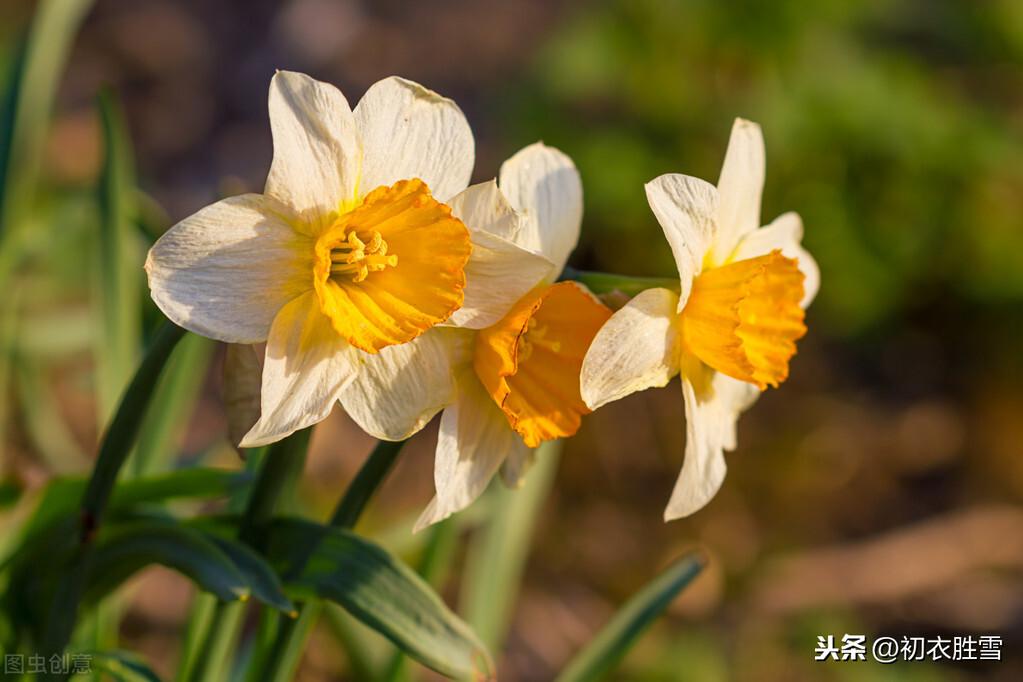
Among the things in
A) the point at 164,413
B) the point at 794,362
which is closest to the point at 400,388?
the point at 164,413

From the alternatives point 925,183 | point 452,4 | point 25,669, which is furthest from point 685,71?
point 25,669

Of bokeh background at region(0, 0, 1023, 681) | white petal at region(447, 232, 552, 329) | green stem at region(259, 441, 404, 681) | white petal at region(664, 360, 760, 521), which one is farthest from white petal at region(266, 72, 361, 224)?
bokeh background at region(0, 0, 1023, 681)

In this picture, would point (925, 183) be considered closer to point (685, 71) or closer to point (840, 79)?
point (840, 79)

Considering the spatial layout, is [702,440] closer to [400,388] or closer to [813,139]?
[400,388]

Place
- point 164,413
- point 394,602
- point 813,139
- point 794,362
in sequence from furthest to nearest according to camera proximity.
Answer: point 794,362
point 813,139
point 164,413
point 394,602

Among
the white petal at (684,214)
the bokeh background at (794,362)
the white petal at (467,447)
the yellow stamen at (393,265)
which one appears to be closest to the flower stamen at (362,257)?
the yellow stamen at (393,265)

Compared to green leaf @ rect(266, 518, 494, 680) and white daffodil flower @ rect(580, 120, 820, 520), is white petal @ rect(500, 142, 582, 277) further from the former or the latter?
green leaf @ rect(266, 518, 494, 680)

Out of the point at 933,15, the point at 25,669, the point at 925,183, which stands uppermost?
the point at 933,15
